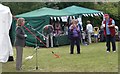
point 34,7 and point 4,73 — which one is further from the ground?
point 34,7

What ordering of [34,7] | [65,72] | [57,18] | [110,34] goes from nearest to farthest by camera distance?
[65,72]
[110,34]
[57,18]
[34,7]

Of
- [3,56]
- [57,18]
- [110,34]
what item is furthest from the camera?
[57,18]

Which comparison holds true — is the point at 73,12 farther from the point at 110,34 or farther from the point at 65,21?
the point at 110,34

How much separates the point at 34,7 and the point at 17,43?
18056 mm

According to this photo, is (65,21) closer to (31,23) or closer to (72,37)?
(31,23)

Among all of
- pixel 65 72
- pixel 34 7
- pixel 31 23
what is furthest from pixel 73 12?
pixel 65 72

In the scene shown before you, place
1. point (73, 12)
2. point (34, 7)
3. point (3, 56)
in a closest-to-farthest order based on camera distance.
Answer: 1. point (3, 56)
2. point (73, 12)
3. point (34, 7)

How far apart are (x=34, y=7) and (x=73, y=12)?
698 cm

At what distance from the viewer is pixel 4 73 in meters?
9.57

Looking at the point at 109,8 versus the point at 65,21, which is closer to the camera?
the point at 65,21

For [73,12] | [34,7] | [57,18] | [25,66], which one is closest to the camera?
[25,66]

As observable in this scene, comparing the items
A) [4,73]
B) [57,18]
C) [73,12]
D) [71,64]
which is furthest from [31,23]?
[4,73]

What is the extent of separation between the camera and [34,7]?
27641 mm

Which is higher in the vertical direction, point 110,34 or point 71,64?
point 110,34
